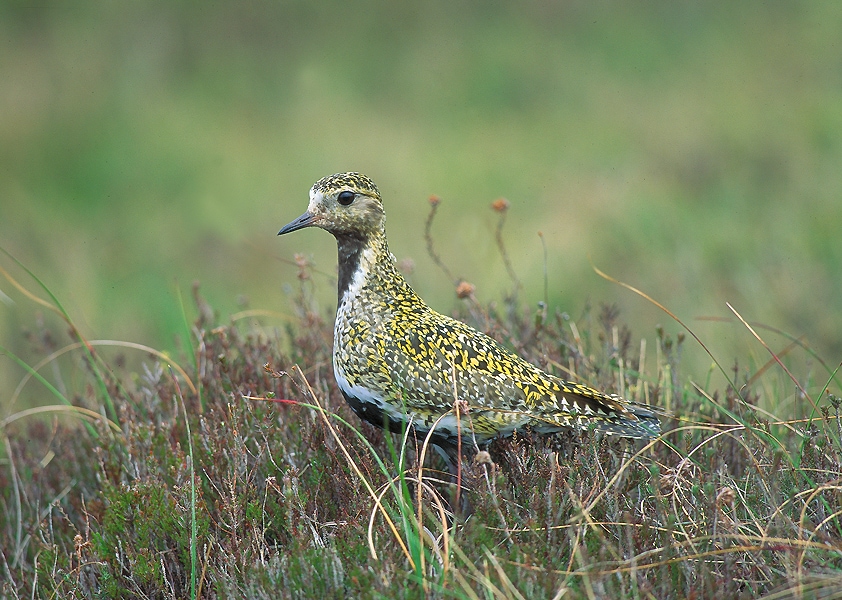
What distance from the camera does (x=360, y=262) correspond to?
155 inches

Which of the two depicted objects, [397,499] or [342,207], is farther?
[342,207]

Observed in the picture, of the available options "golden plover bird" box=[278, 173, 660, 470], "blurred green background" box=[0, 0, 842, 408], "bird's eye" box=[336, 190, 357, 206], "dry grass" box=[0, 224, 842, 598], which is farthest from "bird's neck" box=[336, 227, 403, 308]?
"blurred green background" box=[0, 0, 842, 408]

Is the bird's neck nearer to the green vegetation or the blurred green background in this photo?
the green vegetation

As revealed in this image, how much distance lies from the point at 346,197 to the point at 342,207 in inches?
1.8

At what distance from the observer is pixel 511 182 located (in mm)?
10625

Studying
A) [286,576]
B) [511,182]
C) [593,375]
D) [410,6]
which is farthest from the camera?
[410,6]

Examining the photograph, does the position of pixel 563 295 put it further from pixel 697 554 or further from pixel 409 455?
pixel 697 554

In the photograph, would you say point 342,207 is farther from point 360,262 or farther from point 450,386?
point 450,386

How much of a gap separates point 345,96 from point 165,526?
9.49 m

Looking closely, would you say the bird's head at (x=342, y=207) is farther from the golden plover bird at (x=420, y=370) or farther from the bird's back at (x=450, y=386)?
the bird's back at (x=450, y=386)

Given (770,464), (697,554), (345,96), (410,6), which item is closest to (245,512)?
(697,554)

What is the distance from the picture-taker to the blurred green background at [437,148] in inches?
336

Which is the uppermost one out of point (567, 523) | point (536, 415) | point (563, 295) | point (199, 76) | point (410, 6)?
point (410, 6)

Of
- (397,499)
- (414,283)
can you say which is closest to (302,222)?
(397,499)
